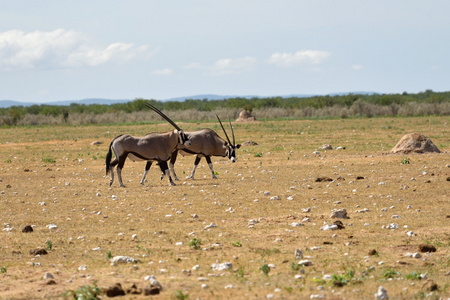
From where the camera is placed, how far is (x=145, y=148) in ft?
69.4

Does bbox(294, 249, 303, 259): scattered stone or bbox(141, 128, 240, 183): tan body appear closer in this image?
bbox(294, 249, 303, 259): scattered stone

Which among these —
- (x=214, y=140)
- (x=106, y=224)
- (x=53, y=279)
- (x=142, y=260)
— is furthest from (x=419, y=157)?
(x=53, y=279)

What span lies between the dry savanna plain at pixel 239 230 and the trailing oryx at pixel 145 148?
0.74 meters

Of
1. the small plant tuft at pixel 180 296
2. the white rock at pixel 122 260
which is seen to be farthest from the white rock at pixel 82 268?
the small plant tuft at pixel 180 296

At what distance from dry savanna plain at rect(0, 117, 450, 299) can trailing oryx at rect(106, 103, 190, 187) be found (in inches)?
29.0

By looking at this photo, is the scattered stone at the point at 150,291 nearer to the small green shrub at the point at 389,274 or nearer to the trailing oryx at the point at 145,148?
the small green shrub at the point at 389,274

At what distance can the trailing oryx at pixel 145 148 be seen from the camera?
2095cm

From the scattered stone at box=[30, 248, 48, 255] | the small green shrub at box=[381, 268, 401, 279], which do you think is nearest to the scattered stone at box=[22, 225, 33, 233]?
the scattered stone at box=[30, 248, 48, 255]

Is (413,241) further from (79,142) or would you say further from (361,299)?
(79,142)

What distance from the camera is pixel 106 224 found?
13.7 meters

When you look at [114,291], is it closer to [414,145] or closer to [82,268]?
[82,268]

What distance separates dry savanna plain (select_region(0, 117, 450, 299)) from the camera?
8594mm

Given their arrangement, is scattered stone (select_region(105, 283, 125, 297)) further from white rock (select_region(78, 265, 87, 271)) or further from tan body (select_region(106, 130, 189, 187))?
tan body (select_region(106, 130, 189, 187))

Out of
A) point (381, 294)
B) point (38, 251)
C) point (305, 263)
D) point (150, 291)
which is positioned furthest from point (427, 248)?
point (38, 251)
